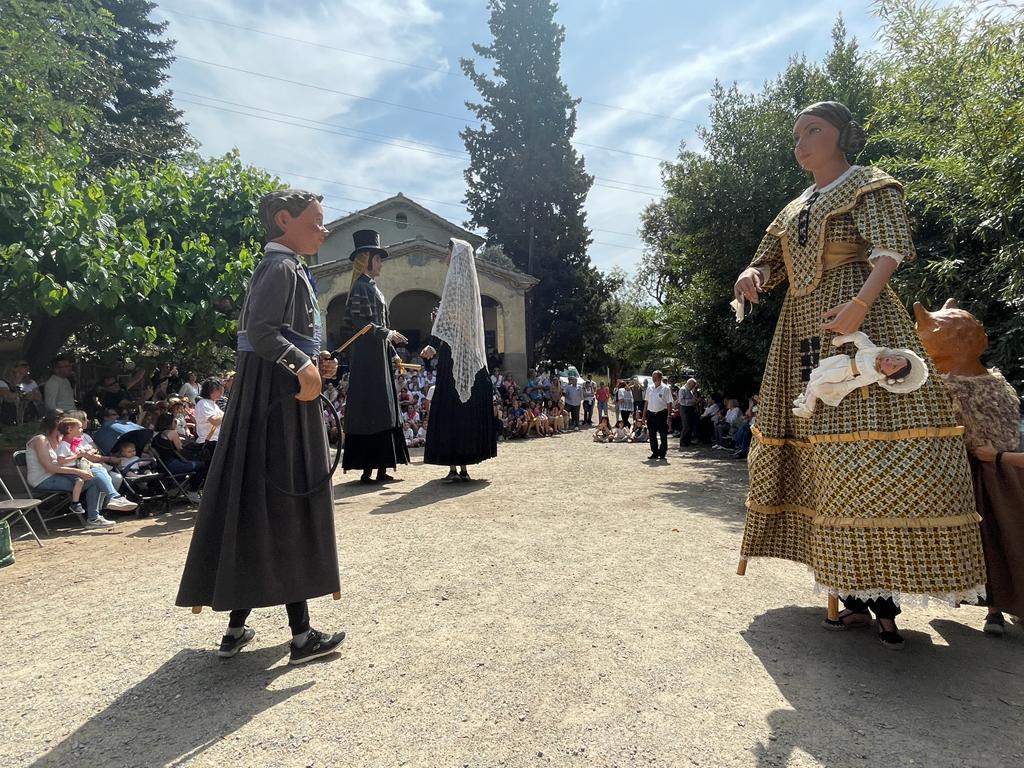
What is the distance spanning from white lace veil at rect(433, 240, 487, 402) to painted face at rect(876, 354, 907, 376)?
4988 mm

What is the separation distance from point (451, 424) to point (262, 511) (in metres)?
4.56

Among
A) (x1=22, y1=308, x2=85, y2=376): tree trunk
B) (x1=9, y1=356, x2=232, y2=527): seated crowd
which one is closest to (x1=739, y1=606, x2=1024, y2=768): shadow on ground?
(x1=9, y1=356, x2=232, y2=527): seated crowd

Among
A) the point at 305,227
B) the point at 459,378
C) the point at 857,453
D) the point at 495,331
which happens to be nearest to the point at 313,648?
the point at 305,227

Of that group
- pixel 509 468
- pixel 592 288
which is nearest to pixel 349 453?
pixel 509 468

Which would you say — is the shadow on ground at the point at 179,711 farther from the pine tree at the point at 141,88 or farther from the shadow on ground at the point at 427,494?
the pine tree at the point at 141,88

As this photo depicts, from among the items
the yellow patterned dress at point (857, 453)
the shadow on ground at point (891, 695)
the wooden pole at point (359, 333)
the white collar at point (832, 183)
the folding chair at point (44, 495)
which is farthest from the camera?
the wooden pole at point (359, 333)

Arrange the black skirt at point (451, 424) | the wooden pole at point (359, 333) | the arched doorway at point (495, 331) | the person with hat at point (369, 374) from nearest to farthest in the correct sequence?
the wooden pole at point (359, 333) → the person with hat at point (369, 374) → the black skirt at point (451, 424) → the arched doorway at point (495, 331)

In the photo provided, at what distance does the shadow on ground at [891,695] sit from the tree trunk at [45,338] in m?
9.80

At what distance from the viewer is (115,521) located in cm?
652

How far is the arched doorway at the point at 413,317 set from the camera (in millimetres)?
24594

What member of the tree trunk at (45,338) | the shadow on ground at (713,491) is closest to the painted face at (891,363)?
the shadow on ground at (713,491)

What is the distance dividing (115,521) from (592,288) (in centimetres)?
2530

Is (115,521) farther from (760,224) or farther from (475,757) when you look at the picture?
(760,224)

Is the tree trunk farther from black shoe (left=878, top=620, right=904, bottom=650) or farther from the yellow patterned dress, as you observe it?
black shoe (left=878, top=620, right=904, bottom=650)
